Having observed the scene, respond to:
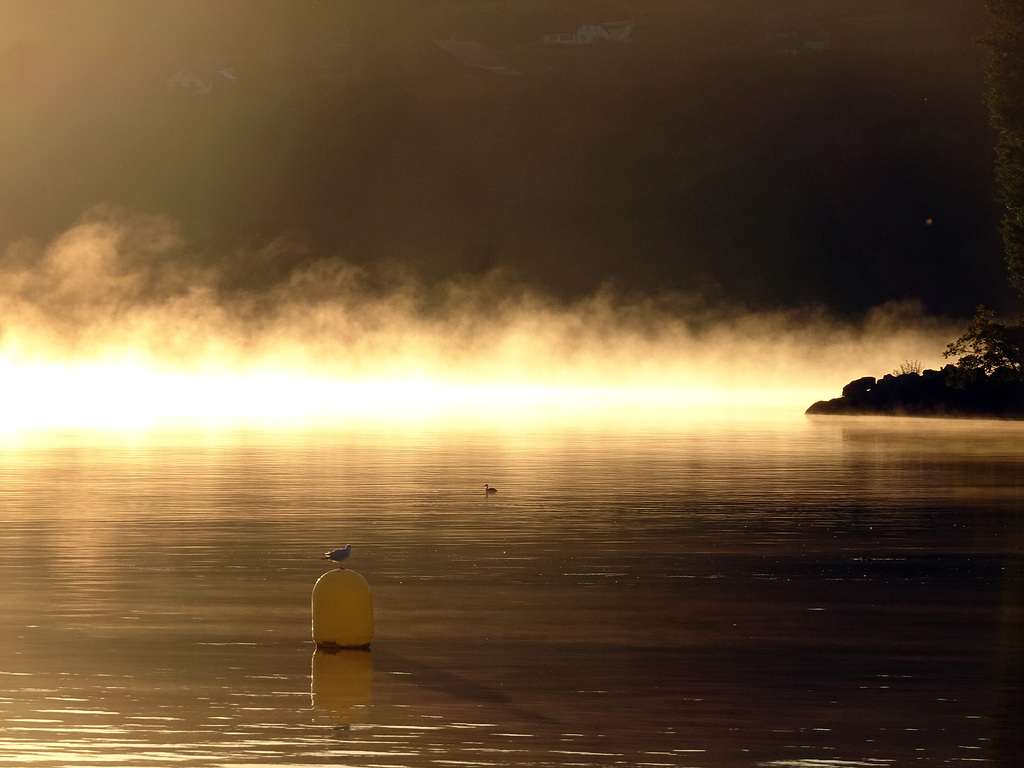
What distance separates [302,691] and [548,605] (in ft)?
15.6

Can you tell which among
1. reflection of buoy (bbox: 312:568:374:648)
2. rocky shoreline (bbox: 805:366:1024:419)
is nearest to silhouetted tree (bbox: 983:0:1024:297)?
rocky shoreline (bbox: 805:366:1024:419)

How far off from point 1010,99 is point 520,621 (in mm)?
47659

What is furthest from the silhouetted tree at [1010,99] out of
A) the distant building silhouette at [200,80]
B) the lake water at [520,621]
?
the distant building silhouette at [200,80]

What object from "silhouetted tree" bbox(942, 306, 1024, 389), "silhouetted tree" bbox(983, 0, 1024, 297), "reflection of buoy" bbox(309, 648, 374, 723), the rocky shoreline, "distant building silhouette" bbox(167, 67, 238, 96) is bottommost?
"reflection of buoy" bbox(309, 648, 374, 723)

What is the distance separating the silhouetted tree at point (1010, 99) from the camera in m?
59.5

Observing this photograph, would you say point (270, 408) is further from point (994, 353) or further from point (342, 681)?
point (342, 681)

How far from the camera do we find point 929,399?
7338cm

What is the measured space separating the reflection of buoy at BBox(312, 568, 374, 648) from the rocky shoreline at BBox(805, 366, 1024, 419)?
55472 millimetres

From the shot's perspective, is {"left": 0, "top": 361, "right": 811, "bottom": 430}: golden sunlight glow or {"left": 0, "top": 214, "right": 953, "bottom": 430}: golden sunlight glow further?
{"left": 0, "top": 214, "right": 953, "bottom": 430}: golden sunlight glow

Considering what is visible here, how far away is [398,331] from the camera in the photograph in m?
160

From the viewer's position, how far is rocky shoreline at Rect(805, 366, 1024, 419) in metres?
70.1

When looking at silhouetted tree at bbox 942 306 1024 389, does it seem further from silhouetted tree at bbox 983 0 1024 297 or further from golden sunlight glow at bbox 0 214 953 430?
golden sunlight glow at bbox 0 214 953 430

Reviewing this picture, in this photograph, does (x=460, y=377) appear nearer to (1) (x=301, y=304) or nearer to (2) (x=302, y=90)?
(1) (x=301, y=304)

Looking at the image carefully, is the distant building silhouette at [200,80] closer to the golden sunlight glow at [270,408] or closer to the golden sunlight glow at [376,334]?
the golden sunlight glow at [376,334]
